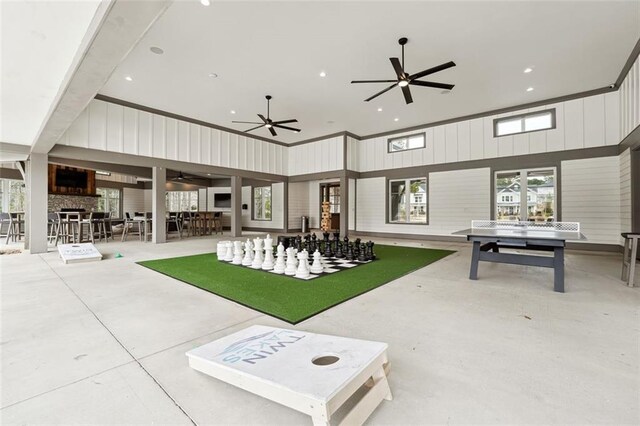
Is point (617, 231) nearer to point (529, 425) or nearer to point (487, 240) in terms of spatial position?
point (487, 240)

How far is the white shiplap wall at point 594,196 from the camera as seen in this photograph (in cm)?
618

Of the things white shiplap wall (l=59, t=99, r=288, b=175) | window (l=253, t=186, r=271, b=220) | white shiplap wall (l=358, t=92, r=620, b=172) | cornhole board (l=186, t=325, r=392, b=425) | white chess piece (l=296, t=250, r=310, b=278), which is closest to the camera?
cornhole board (l=186, t=325, r=392, b=425)

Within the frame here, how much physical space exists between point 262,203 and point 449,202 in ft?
26.4

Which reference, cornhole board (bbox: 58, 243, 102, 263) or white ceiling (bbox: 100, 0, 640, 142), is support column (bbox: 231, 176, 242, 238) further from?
cornhole board (bbox: 58, 243, 102, 263)

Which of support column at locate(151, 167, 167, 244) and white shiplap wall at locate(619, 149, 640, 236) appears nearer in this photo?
white shiplap wall at locate(619, 149, 640, 236)

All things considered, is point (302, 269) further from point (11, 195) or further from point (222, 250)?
point (11, 195)

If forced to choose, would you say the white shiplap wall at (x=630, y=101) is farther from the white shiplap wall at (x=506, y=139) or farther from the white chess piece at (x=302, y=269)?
the white chess piece at (x=302, y=269)

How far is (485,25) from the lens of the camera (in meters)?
4.19

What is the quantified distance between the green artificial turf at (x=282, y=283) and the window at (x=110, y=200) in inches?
474

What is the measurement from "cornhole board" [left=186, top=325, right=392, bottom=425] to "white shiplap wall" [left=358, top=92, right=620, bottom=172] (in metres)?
8.21

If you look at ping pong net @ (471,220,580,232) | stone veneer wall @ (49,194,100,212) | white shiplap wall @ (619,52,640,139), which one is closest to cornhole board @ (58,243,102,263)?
stone veneer wall @ (49,194,100,212)

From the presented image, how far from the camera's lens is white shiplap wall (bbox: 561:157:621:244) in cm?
618

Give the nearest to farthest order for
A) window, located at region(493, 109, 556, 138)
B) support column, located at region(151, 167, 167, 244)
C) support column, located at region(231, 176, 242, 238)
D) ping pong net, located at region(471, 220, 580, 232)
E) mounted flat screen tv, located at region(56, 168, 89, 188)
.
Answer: ping pong net, located at region(471, 220, 580, 232) → window, located at region(493, 109, 556, 138) → support column, located at region(151, 167, 167, 244) → support column, located at region(231, 176, 242, 238) → mounted flat screen tv, located at region(56, 168, 89, 188)

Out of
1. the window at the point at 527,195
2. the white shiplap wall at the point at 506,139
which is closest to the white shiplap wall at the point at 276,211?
the white shiplap wall at the point at 506,139
